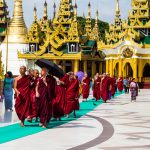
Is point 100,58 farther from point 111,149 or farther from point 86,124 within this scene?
point 111,149

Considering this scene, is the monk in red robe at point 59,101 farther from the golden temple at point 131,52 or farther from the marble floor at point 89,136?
the golden temple at point 131,52

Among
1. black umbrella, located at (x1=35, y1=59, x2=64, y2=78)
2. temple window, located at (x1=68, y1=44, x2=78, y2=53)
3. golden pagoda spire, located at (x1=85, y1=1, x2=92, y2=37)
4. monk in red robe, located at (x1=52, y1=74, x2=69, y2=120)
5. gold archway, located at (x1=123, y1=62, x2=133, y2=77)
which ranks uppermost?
golden pagoda spire, located at (x1=85, y1=1, x2=92, y2=37)

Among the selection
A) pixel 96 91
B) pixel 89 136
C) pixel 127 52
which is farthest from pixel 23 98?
pixel 127 52

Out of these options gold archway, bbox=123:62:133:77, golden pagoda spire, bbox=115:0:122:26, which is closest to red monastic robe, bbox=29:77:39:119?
gold archway, bbox=123:62:133:77

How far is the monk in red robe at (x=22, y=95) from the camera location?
13.1 m

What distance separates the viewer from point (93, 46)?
6128 centimetres

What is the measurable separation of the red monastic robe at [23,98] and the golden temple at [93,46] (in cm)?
3989

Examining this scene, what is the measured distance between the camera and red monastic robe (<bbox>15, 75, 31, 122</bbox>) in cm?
1305

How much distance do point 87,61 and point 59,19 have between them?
846 cm

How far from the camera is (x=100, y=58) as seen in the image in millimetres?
63094

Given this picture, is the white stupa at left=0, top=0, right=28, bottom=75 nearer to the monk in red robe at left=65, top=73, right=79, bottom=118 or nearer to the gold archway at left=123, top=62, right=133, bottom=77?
the gold archway at left=123, top=62, right=133, bottom=77

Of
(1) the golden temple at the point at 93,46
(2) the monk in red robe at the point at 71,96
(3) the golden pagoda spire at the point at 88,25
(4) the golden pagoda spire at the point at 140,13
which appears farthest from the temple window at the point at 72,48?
(2) the monk in red robe at the point at 71,96

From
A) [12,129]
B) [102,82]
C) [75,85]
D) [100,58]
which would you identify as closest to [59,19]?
[100,58]

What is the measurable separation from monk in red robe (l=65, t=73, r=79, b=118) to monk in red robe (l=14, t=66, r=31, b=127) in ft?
9.53
